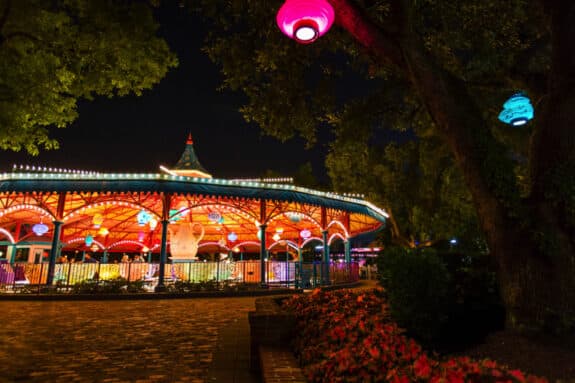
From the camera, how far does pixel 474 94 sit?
29.3 ft

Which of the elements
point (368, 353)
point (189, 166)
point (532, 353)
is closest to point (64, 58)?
point (368, 353)

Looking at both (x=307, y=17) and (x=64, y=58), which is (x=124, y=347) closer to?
(x=307, y=17)

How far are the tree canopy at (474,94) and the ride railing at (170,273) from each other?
6.84 meters

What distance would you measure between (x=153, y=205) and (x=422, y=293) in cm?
1759

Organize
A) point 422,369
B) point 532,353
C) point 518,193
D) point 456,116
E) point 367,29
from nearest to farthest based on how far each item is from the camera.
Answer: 1. point 422,369
2. point 532,353
3. point 518,193
4. point 456,116
5. point 367,29

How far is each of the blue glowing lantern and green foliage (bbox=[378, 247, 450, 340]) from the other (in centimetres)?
318

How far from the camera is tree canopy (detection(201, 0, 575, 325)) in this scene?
387 centimetres

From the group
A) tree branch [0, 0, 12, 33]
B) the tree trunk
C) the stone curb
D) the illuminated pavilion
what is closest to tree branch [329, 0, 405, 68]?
the tree trunk

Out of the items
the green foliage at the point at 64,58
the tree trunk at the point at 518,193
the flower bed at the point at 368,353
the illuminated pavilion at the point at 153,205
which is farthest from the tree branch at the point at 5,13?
the flower bed at the point at 368,353

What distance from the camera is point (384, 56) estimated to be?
5.34m

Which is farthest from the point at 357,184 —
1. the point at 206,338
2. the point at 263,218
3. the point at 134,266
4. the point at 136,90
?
the point at 206,338

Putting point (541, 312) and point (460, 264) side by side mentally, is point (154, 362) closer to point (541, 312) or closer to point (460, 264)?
point (460, 264)

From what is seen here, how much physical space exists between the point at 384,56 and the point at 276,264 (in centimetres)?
1172

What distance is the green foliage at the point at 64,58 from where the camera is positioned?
7.04 m
